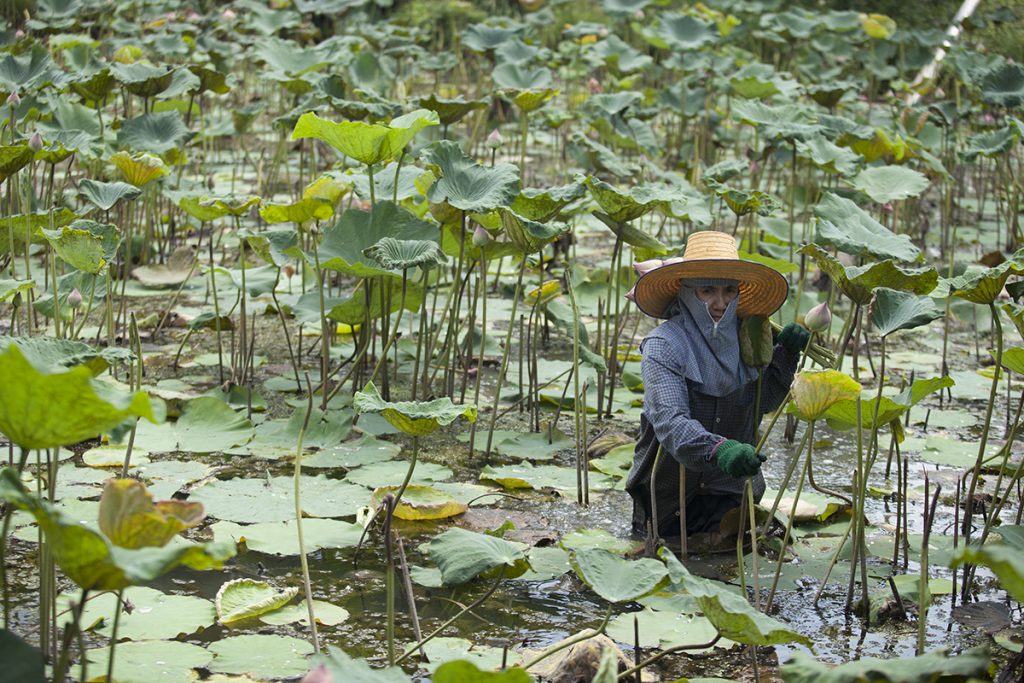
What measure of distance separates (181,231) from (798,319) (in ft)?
10.5

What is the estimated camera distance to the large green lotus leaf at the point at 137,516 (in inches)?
66.5

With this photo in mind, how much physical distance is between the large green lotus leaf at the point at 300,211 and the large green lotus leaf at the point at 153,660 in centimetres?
166

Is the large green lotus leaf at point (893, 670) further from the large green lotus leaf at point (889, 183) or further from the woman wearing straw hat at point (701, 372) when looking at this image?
the large green lotus leaf at point (889, 183)

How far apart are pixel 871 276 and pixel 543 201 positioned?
1013 mm

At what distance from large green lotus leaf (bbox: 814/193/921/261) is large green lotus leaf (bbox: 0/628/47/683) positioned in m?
2.00

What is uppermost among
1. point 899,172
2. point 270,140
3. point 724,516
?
point 899,172

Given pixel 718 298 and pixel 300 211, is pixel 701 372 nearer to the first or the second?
pixel 718 298

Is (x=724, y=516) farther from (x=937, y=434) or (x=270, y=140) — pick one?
(x=270, y=140)

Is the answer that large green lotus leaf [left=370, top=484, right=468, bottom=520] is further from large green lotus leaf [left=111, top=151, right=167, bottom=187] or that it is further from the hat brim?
large green lotus leaf [left=111, top=151, right=167, bottom=187]

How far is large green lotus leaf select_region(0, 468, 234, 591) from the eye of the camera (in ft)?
5.02

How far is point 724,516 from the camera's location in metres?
3.10

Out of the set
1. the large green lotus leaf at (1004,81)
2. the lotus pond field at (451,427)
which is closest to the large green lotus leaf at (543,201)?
the lotus pond field at (451,427)

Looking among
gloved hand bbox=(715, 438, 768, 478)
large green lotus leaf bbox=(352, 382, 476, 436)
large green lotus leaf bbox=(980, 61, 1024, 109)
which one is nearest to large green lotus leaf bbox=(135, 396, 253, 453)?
large green lotus leaf bbox=(352, 382, 476, 436)

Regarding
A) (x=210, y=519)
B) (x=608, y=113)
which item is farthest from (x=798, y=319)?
(x=210, y=519)
